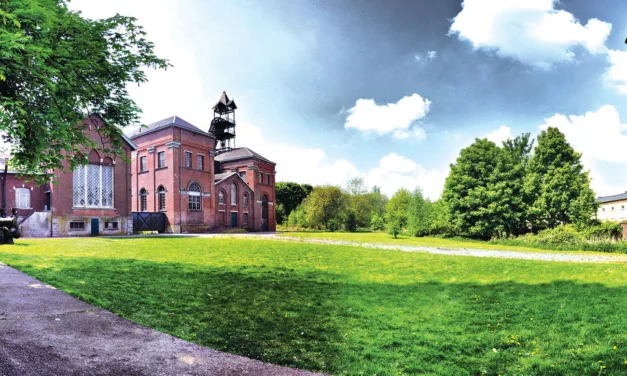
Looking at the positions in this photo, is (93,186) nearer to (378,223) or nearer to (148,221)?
(148,221)

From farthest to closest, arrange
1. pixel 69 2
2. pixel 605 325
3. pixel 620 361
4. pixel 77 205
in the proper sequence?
pixel 77 205, pixel 69 2, pixel 605 325, pixel 620 361

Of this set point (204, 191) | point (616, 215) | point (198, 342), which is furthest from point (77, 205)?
point (616, 215)

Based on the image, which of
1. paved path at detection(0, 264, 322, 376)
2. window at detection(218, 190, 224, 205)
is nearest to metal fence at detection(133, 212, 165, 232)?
window at detection(218, 190, 224, 205)

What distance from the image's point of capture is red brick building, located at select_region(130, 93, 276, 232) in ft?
144

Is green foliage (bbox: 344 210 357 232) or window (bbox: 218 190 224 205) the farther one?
green foliage (bbox: 344 210 357 232)

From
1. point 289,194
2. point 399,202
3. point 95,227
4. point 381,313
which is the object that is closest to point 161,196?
point 95,227

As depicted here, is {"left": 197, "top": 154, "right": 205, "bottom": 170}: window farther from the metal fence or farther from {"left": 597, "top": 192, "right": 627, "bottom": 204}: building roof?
{"left": 597, "top": 192, "right": 627, "bottom": 204}: building roof

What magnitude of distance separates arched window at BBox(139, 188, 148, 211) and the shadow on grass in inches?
1512

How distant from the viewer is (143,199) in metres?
47.3

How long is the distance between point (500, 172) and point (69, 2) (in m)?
38.2

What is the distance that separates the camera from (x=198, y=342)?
5078mm

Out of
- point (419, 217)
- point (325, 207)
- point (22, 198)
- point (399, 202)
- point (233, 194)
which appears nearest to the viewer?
point (22, 198)

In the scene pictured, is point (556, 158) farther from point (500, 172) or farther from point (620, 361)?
point (620, 361)

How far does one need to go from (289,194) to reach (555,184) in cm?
4905
